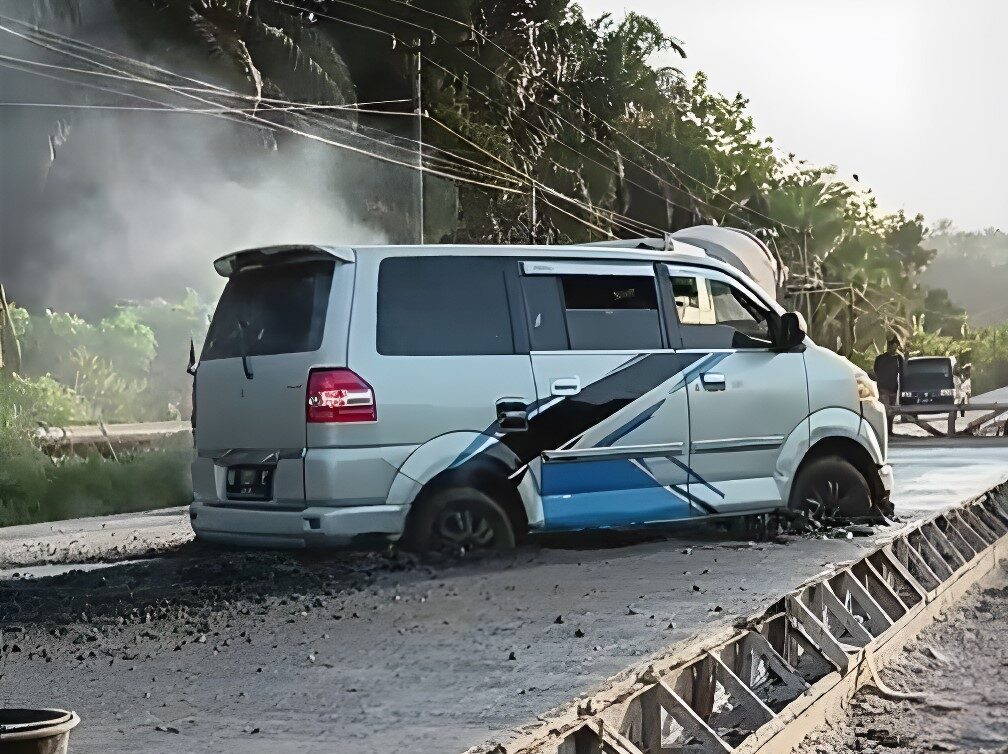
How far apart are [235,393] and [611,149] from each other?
38.6 m

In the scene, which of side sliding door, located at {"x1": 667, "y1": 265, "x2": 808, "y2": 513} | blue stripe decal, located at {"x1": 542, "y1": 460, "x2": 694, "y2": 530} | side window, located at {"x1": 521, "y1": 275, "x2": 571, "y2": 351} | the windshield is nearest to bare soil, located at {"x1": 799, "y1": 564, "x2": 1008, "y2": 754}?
side sliding door, located at {"x1": 667, "y1": 265, "x2": 808, "y2": 513}

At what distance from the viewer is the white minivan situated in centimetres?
973

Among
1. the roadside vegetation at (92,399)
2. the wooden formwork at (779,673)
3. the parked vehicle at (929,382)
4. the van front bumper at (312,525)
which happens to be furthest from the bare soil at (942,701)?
the parked vehicle at (929,382)

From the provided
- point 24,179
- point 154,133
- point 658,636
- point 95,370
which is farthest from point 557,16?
point 658,636

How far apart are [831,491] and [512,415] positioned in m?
2.86

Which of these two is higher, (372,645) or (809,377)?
(809,377)

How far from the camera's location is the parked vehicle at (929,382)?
1352 inches

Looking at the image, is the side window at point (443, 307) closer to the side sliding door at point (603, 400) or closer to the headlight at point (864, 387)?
the side sliding door at point (603, 400)

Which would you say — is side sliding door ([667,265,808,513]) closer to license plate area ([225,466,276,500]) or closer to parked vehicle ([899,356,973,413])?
license plate area ([225,466,276,500])

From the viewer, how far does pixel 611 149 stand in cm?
4794

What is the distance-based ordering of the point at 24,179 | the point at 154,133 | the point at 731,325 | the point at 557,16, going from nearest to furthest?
1. the point at 731,325
2. the point at 24,179
3. the point at 154,133
4. the point at 557,16

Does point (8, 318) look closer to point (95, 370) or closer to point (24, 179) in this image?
point (95, 370)

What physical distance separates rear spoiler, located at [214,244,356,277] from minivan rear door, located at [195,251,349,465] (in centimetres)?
1

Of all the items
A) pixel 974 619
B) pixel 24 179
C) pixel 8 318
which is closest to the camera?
pixel 974 619
